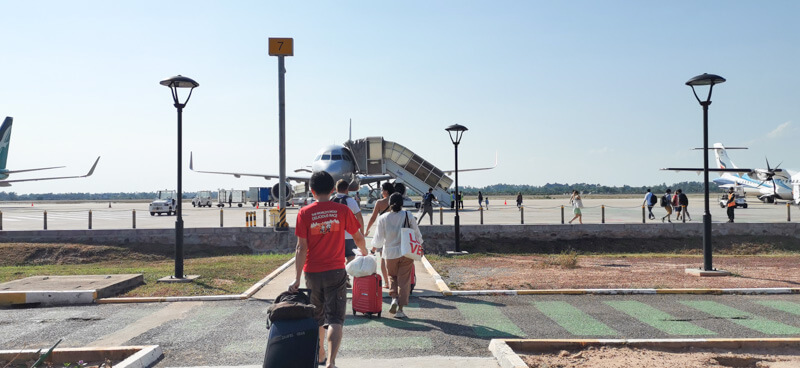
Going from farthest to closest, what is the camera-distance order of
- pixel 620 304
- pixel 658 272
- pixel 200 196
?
pixel 200 196 → pixel 658 272 → pixel 620 304

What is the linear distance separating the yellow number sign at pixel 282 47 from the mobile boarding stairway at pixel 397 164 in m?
15.3

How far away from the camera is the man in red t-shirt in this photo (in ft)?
16.3

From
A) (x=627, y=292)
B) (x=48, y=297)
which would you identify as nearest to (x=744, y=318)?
(x=627, y=292)

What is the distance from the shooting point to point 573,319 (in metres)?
7.29

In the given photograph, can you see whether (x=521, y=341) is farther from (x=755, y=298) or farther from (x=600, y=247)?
(x=600, y=247)

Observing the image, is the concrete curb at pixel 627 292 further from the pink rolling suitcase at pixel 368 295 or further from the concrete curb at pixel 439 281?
the pink rolling suitcase at pixel 368 295

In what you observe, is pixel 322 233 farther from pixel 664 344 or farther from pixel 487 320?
pixel 664 344

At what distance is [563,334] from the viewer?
6.49 m

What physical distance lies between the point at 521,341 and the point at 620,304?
3210mm

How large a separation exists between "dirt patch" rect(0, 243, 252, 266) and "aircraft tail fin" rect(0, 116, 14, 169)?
32.2 metres

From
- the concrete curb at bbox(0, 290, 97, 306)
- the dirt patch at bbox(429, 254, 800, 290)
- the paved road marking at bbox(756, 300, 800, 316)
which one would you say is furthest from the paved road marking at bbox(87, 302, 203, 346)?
the paved road marking at bbox(756, 300, 800, 316)

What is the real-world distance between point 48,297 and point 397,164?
23.3 meters

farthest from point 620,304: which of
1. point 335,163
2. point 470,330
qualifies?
point 335,163

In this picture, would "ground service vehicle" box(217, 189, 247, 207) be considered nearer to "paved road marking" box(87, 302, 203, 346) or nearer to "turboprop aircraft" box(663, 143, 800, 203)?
"turboprop aircraft" box(663, 143, 800, 203)
